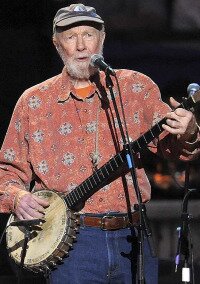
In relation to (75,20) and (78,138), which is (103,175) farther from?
(75,20)

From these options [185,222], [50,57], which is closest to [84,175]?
[185,222]

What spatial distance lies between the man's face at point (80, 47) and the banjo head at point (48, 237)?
0.64 m

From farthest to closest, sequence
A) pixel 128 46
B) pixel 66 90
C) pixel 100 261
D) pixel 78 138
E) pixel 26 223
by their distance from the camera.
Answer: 1. pixel 128 46
2. pixel 66 90
3. pixel 78 138
4. pixel 26 223
5. pixel 100 261

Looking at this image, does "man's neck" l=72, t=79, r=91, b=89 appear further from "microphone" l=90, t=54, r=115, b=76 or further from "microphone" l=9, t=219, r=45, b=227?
"microphone" l=9, t=219, r=45, b=227

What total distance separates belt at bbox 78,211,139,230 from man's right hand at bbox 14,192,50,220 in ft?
0.86

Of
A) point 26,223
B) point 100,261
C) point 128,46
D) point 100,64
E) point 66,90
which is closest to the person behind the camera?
point 100,64

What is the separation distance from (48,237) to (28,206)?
0.18 m

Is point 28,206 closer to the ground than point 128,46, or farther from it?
closer to the ground

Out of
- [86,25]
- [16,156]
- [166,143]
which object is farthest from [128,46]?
[166,143]

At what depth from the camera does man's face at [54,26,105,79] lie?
147 inches

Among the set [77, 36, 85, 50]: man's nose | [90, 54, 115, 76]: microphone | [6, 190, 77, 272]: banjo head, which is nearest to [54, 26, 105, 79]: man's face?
[77, 36, 85, 50]: man's nose

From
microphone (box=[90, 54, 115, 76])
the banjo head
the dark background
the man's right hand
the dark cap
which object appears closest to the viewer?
microphone (box=[90, 54, 115, 76])

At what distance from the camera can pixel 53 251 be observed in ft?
11.6

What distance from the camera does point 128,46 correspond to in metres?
6.39
